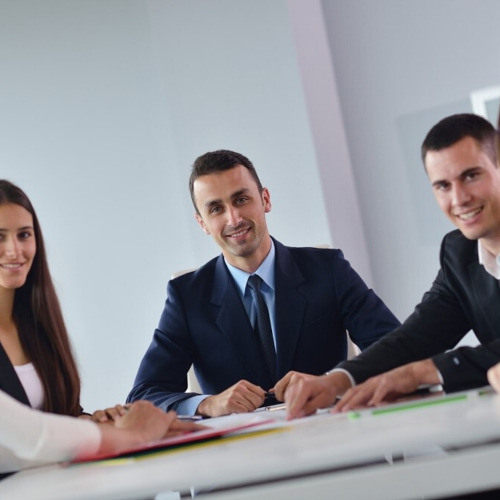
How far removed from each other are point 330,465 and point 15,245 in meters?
1.80

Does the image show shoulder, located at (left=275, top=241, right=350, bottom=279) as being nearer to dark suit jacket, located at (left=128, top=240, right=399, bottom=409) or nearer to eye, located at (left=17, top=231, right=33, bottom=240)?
dark suit jacket, located at (left=128, top=240, right=399, bottom=409)

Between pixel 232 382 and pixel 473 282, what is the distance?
0.93 metres

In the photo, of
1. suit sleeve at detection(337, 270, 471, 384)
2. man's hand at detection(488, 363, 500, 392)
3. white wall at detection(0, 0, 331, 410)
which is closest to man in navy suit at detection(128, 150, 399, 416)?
suit sleeve at detection(337, 270, 471, 384)

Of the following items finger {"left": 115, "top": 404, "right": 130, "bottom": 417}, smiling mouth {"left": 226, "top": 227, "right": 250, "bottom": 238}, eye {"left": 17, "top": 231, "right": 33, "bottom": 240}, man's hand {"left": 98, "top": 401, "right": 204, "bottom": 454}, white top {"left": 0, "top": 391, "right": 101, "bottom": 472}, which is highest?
eye {"left": 17, "top": 231, "right": 33, "bottom": 240}

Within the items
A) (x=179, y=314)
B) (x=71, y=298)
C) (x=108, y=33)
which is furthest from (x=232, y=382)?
(x=108, y=33)

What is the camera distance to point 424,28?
4.54 m

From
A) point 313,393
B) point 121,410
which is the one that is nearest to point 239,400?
point 121,410

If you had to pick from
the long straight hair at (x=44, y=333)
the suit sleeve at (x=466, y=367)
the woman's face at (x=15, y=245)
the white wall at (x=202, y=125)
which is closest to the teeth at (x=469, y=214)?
the suit sleeve at (x=466, y=367)

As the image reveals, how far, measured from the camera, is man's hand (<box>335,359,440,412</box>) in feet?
5.79

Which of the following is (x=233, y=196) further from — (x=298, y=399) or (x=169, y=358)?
(x=298, y=399)

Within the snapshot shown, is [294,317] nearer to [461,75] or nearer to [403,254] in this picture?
[403,254]

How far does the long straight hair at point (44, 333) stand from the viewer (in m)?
2.58

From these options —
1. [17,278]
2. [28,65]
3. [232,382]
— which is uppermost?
[28,65]

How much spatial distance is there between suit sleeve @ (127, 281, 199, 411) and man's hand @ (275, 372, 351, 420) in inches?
34.9
